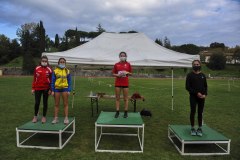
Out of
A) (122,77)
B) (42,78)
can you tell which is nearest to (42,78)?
(42,78)

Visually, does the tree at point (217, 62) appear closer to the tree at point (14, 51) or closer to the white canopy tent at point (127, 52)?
the tree at point (14, 51)

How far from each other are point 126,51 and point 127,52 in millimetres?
103

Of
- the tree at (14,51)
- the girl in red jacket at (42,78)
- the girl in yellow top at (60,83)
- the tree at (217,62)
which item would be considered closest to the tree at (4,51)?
the tree at (14,51)

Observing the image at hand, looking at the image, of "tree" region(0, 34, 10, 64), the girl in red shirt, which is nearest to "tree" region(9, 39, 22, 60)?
"tree" region(0, 34, 10, 64)

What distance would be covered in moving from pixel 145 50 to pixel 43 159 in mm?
5592

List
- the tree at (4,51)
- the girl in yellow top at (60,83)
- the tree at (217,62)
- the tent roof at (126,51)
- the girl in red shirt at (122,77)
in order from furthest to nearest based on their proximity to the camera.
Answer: the tree at (217,62) < the tree at (4,51) < the tent roof at (126,51) < the girl in red shirt at (122,77) < the girl in yellow top at (60,83)

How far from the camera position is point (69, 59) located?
907 cm

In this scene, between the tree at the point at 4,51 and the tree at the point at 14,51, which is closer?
the tree at the point at 4,51

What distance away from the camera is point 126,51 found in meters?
9.76

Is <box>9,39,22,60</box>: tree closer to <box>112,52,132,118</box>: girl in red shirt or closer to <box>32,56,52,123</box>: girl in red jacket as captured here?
<box>32,56,52,123</box>: girl in red jacket

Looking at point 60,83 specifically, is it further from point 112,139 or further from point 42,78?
point 112,139

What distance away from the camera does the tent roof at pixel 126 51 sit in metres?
8.88

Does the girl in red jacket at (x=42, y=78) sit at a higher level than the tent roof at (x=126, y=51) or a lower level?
lower

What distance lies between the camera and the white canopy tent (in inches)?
350
